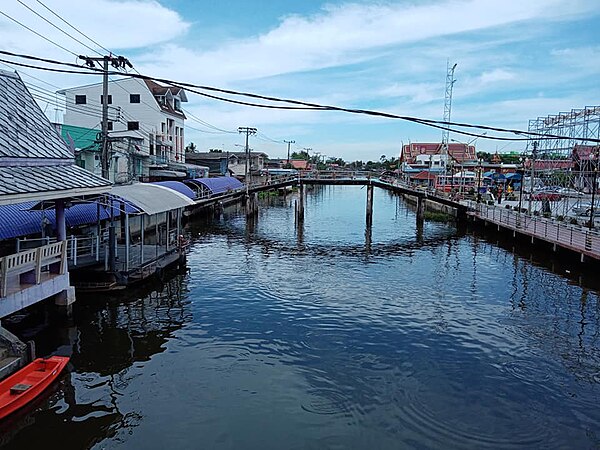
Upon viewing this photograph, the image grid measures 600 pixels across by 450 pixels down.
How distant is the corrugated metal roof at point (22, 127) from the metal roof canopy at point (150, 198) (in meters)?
3.64

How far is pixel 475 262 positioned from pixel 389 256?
5.26 m

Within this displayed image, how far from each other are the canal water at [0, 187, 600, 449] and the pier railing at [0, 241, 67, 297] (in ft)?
6.51

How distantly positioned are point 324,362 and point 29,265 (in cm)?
925

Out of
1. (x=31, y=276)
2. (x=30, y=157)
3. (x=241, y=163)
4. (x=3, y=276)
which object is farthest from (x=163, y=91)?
(x=3, y=276)

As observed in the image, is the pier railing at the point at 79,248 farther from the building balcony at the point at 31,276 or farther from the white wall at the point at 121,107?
the white wall at the point at 121,107

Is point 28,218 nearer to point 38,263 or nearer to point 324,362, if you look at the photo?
point 38,263

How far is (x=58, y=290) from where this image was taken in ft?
53.8

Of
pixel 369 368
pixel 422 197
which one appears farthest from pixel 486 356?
pixel 422 197

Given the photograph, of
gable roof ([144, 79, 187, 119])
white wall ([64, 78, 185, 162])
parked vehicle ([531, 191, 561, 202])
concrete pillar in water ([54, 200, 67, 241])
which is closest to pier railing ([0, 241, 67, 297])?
concrete pillar in water ([54, 200, 67, 241])

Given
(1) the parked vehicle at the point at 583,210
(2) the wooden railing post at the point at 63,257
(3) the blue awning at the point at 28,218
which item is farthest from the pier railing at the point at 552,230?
(2) the wooden railing post at the point at 63,257

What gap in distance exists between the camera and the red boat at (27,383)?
1080cm

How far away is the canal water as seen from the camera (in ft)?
35.3

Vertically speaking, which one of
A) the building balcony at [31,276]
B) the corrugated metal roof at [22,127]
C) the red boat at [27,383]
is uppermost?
the corrugated metal roof at [22,127]

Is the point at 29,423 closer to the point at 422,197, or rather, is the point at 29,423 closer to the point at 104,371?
the point at 104,371
